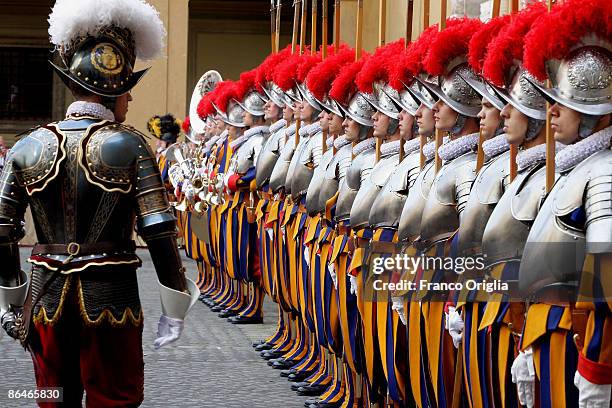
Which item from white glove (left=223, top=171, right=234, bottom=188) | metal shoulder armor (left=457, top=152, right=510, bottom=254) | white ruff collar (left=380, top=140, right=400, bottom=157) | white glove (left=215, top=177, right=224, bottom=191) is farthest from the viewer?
white glove (left=215, top=177, right=224, bottom=191)

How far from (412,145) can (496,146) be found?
1.18m

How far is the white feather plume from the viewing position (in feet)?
16.2

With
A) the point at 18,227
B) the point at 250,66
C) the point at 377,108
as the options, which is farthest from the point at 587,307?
the point at 250,66

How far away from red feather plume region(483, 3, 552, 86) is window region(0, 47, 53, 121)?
20.4m

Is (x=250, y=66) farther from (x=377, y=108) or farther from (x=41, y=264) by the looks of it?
(x=41, y=264)

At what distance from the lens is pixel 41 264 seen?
4848 mm

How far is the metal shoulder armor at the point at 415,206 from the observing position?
5609 mm

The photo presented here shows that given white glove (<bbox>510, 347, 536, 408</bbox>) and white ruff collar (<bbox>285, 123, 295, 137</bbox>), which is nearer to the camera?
white glove (<bbox>510, 347, 536, 408</bbox>)

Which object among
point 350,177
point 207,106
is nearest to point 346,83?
point 350,177

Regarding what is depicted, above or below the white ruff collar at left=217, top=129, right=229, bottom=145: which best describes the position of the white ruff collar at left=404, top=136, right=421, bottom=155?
below

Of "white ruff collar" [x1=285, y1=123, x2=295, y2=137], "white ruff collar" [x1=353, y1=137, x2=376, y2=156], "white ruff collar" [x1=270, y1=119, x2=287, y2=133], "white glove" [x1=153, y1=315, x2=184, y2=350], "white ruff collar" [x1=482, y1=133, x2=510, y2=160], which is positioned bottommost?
"white glove" [x1=153, y1=315, x2=184, y2=350]

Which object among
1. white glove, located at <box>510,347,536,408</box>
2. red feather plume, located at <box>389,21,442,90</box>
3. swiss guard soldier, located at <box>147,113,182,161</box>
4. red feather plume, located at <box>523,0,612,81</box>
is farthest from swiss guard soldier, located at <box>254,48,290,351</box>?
swiss guard soldier, located at <box>147,113,182,161</box>

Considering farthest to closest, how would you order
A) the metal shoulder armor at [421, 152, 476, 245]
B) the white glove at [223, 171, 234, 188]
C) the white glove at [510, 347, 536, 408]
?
1. the white glove at [223, 171, 234, 188]
2. the metal shoulder armor at [421, 152, 476, 245]
3. the white glove at [510, 347, 536, 408]

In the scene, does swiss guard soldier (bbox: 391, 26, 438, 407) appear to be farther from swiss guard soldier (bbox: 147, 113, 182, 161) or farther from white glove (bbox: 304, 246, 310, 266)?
swiss guard soldier (bbox: 147, 113, 182, 161)
